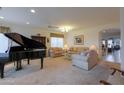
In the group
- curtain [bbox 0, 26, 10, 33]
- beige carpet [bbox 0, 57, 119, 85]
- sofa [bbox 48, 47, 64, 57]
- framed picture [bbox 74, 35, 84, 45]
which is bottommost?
beige carpet [bbox 0, 57, 119, 85]

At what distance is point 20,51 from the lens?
489cm

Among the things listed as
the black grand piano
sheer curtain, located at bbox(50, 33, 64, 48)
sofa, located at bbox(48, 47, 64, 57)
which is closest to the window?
sheer curtain, located at bbox(50, 33, 64, 48)

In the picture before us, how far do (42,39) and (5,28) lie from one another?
11.0 feet

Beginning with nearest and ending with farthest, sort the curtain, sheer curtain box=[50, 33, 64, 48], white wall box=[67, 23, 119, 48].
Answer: the curtain, white wall box=[67, 23, 119, 48], sheer curtain box=[50, 33, 64, 48]

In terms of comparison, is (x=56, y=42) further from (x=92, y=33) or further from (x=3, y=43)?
(x=3, y=43)

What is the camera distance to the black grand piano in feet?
13.7

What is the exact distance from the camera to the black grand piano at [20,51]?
4163 mm

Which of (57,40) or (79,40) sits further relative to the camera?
(57,40)

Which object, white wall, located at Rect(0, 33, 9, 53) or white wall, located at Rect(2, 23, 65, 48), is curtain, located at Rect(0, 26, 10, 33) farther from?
white wall, located at Rect(0, 33, 9, 53)

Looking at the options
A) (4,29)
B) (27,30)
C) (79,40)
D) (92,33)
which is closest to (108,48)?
(79,40)

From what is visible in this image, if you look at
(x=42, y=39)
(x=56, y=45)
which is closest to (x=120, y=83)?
(x=42, y=39)

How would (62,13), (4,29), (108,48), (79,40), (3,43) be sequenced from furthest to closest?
1. (108,48)
2. (79,40)
3. (4,29)
4. (62,13)
5. (3,43)

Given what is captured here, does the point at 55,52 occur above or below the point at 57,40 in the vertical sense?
below
